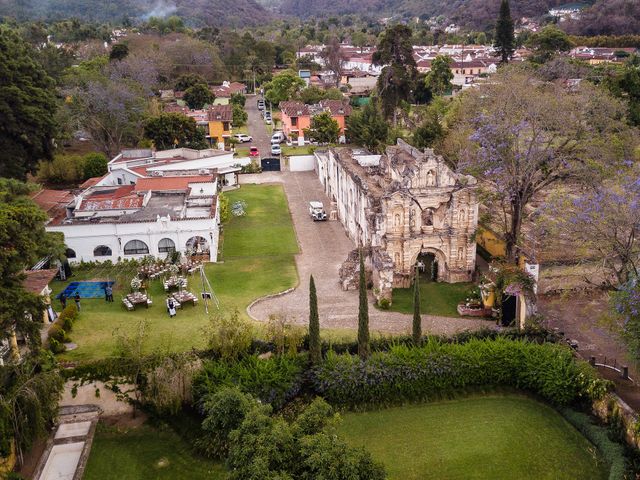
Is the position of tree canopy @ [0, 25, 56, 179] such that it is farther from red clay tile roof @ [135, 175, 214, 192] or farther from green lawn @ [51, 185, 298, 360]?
green lawn @ [51, 185, 298, 360]

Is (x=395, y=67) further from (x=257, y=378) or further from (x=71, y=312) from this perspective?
(x=257, y=378)

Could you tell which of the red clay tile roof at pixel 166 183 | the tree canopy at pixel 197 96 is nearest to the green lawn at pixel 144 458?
the red clay tile roof at pixel 166 183

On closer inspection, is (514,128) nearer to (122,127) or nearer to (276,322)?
(276,322)

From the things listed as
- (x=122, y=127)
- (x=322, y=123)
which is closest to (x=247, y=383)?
(x=122, y=127)

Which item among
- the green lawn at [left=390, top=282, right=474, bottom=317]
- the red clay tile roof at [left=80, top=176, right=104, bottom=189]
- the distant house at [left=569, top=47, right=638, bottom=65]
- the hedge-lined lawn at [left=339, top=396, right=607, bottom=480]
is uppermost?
the distant house at [left=569, top=47, right=638, bottom=65]

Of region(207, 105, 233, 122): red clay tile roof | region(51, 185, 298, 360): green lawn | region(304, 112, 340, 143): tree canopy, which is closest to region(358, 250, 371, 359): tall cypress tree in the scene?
region(51, 185, 298, 360): green lawn
